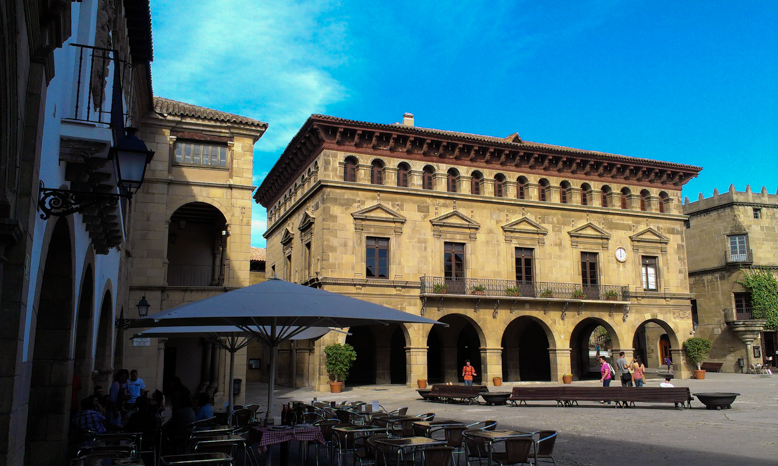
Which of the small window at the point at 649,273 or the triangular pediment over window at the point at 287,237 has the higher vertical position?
the triangular pediment over window at the point at 287,237

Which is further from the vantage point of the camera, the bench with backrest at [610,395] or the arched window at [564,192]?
the arched window at [564,192]

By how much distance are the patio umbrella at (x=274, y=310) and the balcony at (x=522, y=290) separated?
728 inches

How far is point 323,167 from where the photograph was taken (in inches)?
1077

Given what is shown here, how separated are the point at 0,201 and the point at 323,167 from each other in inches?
901

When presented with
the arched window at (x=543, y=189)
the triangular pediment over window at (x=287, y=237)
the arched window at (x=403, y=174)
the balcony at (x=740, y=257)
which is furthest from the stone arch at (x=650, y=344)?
the triangular pediment over window at (x=287, y=237)

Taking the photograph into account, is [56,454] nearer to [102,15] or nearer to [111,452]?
[111,452]

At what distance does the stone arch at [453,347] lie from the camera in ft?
101

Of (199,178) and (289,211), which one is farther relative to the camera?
(289,211)

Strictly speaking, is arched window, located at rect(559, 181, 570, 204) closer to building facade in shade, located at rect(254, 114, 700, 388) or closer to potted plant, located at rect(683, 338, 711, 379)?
building facade in shade, located at rect(254, 114, 700, 388)

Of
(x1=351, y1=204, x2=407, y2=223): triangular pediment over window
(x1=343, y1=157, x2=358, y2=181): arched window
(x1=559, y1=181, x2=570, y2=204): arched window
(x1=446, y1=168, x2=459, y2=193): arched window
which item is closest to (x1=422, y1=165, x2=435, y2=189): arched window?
(x1=446, y1=168, x2=459, y2=193): arched window

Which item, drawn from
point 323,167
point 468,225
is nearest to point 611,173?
point 468,225

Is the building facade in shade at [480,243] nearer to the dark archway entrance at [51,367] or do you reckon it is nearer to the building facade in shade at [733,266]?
the building facade in shade at [733,266]

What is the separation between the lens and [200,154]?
19.5 m

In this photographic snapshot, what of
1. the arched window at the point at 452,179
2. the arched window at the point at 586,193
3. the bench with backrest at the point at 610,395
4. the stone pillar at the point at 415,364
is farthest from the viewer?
the arched window at the point at 586,193
